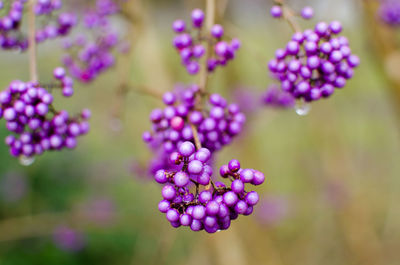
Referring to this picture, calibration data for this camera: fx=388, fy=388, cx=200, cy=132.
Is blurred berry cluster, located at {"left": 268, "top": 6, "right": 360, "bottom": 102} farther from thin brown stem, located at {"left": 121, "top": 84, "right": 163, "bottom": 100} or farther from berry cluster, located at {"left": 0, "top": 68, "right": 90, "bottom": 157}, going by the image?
berry cluster, located at {"left": 0, "top": 68, "right": 90, "bottom": 157}

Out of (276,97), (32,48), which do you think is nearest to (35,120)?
(32,48)

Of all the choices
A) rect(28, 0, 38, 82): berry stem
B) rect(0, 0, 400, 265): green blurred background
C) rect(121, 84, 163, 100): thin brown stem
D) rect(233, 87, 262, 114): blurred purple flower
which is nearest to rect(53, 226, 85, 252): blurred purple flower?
rect(0, 0, 400, 265): green blurred background

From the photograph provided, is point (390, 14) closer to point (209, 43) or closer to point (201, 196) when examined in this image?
point (209, 43)

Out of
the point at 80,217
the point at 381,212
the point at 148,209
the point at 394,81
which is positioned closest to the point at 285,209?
the point at 381,212

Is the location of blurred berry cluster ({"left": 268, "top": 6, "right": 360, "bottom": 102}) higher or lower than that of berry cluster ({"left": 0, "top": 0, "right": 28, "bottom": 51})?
lower

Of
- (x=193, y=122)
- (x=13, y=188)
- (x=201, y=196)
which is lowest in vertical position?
(x=201, y=196)

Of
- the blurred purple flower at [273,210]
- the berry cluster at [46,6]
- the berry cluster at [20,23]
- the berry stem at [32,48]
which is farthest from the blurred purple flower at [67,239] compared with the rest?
the berry stem at [32,48]

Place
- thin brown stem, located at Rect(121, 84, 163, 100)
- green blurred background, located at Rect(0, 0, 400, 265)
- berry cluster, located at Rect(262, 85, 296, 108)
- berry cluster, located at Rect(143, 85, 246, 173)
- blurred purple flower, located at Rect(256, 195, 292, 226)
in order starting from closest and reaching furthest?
berry cluster, located at Rect(143, 85, 246, 173) < thin brown stem, located at Rect(121, 84, 163, 100) < berry cluster, located at Rect(262, 85, 296, 108) < green blurred background, located at Rect(0, 0, 400, 265) < blurred purple flower, located at Rect(256, 195, 292, 226)
